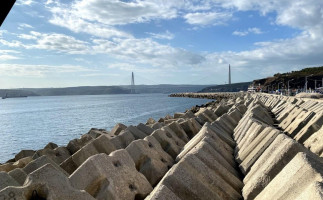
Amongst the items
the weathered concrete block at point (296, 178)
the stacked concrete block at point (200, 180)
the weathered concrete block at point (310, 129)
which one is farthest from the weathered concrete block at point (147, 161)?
the weathered concrete block at point (310, 129)

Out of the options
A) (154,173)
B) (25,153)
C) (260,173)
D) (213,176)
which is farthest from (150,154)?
(25,153)

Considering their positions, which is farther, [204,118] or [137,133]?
[204,118]

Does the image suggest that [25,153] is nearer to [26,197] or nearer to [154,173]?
[154,173]

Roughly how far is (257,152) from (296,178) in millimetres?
1849

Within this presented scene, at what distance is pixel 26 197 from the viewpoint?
256cm

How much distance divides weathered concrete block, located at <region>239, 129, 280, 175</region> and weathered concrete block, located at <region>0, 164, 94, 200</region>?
2.35 meters

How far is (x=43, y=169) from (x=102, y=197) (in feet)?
2.66

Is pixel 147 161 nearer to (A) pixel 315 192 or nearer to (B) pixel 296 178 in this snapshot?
(B) pixel 296 178

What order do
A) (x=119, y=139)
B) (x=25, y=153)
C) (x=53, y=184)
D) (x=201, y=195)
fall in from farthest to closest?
(x=25, y=153) → (x=119, y=139) → (x=201, y=195) → (x=53, y=184)

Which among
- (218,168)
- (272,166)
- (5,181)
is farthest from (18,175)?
(272,166)

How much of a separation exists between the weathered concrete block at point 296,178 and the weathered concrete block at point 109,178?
1524mm

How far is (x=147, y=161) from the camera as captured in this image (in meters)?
4.68

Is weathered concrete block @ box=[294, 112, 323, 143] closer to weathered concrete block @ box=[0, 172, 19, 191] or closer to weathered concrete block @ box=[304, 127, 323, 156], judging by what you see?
weathered concrete block @ box=[304, 127, 323, 156]

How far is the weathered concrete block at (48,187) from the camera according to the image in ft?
8.44
